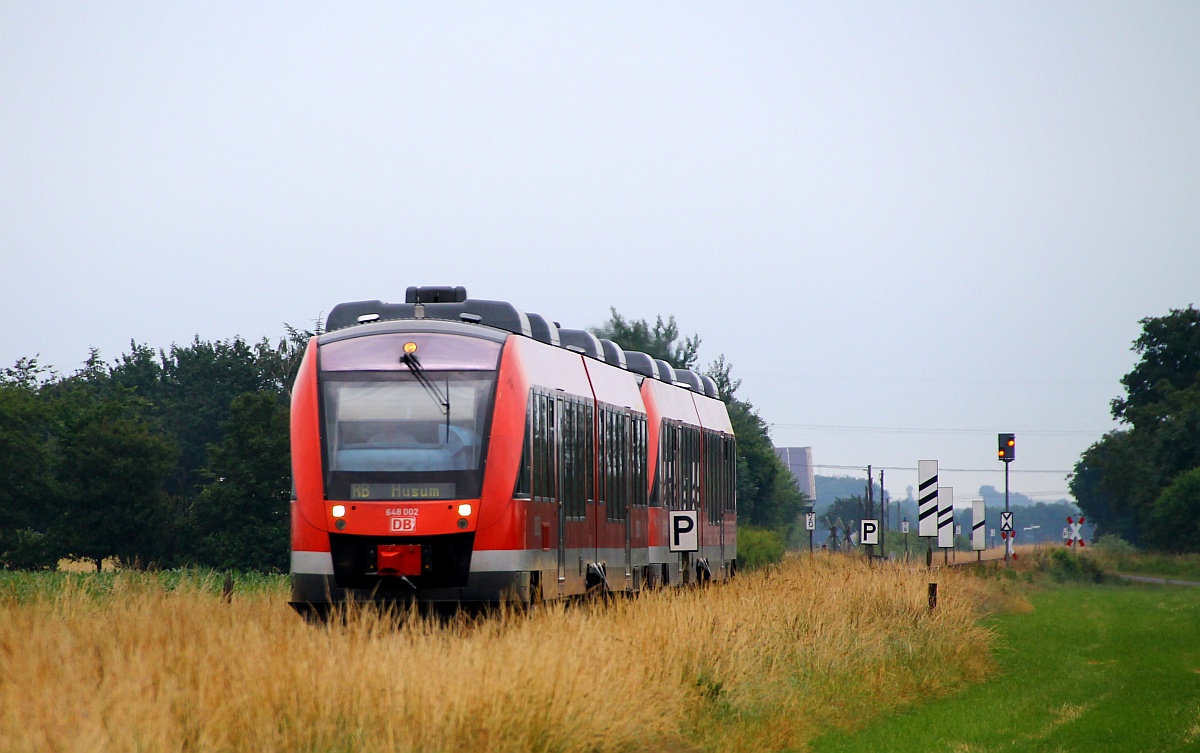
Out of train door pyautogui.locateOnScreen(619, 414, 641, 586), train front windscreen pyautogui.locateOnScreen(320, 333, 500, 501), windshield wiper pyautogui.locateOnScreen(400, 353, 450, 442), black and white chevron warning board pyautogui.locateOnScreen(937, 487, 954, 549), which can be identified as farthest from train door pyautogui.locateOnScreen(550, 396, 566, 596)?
black and white chevron warning board pyautogui.locateOnScreen(937, 487, 954, 549)

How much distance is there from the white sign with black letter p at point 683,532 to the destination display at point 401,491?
6553mm

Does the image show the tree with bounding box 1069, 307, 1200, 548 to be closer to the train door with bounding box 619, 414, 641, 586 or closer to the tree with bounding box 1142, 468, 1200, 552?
the tree with bounding box 1142, 468, 1200, 552

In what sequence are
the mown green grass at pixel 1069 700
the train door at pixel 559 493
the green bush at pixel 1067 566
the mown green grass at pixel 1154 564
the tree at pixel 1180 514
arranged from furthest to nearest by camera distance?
the tree at pixel 1180 514 < the mown green grass at pixel 1154 564 < the green bush at pixel 1067 566 < the train door at pixel 559 493 < the mown green grass at pixel 1069 700

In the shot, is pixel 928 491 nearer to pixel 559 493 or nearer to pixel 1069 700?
pixel 1069 700

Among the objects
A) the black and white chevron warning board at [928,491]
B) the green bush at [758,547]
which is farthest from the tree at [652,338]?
the black and white chevron warning board at [928,491]

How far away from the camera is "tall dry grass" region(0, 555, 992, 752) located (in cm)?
937

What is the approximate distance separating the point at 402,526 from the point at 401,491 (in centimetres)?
35

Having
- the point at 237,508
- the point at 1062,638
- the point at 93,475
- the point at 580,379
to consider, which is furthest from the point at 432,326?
the point at 93,475

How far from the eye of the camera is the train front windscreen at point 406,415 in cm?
1593

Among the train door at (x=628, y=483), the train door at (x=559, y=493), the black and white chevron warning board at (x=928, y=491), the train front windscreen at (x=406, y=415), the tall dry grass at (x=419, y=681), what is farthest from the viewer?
the black and white chevron warning board at (x=928, y=491)

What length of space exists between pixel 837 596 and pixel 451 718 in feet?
39.2

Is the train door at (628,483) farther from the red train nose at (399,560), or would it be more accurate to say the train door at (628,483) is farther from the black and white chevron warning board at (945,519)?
the black and white chevron warning board at (945,519)

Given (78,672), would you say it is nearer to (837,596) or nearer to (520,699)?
(520,699)

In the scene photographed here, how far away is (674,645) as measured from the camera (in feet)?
46.5
